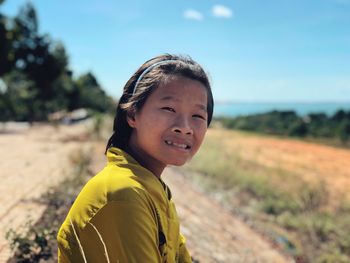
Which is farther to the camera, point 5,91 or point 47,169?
point 5,91

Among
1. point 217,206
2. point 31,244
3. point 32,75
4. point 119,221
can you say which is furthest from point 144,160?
point 32,75

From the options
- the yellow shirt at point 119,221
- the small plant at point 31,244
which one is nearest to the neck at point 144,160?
the yellow shirt at point 119,221

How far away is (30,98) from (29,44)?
6.30 m

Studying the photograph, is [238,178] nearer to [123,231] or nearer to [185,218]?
[185,218]

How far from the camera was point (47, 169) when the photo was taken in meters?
6.70

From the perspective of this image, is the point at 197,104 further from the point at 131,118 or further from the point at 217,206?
the point at 217,206

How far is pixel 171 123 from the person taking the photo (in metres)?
1.58

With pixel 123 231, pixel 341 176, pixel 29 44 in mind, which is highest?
pixel 29 44

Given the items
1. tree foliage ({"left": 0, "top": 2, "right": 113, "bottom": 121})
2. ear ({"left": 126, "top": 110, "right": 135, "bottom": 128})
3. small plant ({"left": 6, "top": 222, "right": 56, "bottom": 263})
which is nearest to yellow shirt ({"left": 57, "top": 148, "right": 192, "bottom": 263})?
ear ({"left": 126, "top": 110, "right": 135, "bottom": 128})

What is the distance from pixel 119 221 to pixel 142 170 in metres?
0.26

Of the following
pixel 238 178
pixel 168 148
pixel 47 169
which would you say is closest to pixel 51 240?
pixel 168 148

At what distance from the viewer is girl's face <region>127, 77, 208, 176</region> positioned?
5.20 ft

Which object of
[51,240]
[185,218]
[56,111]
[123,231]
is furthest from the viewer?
[56,111]

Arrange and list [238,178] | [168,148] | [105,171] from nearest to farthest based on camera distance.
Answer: [105,171] < [168,148] < [238,178]
